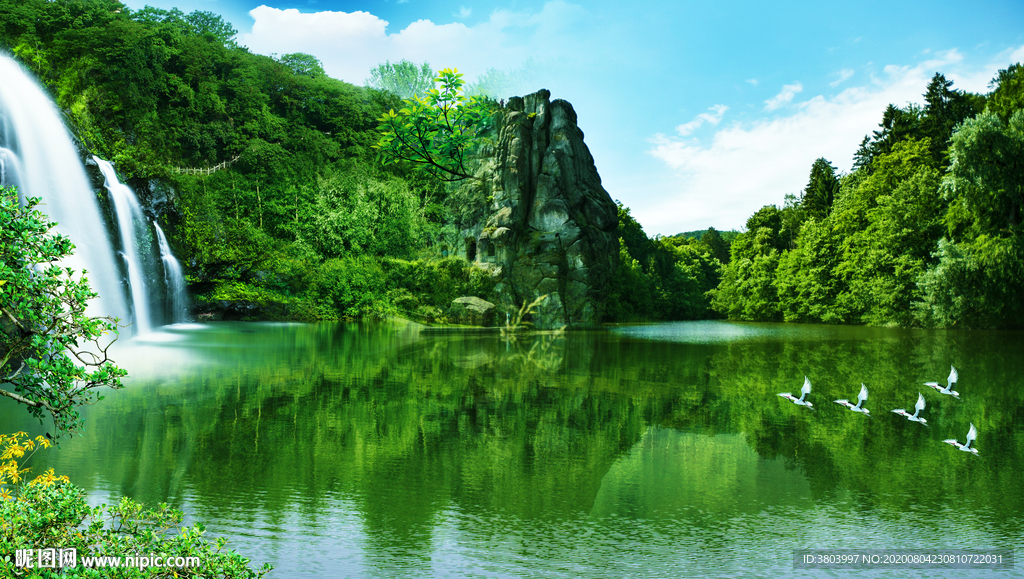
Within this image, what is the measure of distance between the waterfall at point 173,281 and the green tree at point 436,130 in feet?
66.6

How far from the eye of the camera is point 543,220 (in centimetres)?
2777

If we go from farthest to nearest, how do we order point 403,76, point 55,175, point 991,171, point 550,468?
point 403,76 → point 991,171 → point 55,175 → point 550,468

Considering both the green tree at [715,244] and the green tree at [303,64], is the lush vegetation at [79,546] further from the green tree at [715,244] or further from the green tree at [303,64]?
the green tree at [715,244]

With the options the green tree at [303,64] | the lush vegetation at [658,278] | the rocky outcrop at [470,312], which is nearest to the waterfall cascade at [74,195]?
the rocky outcrop at [470,312]

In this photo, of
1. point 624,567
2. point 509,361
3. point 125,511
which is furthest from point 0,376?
point 509,361

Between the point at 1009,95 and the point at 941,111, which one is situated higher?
the point at 941,111

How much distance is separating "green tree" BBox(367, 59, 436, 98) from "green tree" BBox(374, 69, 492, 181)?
3640 cm

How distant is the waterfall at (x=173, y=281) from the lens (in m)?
21.6

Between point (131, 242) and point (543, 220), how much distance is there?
640 inches

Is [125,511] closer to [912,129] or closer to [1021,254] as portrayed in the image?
[1021,254]

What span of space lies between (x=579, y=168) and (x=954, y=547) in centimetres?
2712

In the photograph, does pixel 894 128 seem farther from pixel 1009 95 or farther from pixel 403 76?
pixel 403 76

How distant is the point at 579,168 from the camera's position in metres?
29.6

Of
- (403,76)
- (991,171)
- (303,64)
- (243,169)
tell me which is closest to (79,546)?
(991,171)
